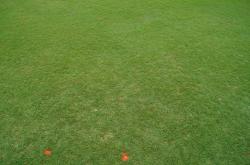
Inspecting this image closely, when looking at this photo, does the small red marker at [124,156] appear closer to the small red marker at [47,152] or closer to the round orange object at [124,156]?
the round orange object at [124,156]

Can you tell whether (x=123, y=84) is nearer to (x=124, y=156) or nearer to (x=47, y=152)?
(x=124, y=156)

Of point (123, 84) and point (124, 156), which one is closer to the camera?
point (124, 156)

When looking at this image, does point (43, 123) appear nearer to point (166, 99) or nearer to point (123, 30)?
point (166, 99)

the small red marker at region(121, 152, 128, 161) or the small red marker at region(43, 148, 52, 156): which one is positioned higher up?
the small red marker at region(43, 148, 52, 156)

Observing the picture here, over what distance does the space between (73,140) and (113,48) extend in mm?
1742

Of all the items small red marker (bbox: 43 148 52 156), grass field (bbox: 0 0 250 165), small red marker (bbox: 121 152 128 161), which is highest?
grass field (bbox: 0 0 250 165)

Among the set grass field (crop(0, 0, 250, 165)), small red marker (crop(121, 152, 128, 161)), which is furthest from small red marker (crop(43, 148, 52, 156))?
small red marker (crop(121, 152, 128, 161))

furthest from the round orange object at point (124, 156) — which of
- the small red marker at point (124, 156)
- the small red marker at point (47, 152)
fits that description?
the small red marker at point (47, 152)

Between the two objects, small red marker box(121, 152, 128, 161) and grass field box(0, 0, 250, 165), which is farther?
grass field box(0, 0, 250, 165)

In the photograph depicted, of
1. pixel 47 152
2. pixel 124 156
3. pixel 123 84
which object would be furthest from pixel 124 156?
pixel 123 84

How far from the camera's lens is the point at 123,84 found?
3.26 metres

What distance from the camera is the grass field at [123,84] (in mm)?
2550

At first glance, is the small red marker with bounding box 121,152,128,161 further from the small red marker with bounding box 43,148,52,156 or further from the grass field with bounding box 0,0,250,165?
the small red marker with bounding box 43,148,52,156

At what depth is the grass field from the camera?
8.37 ft
